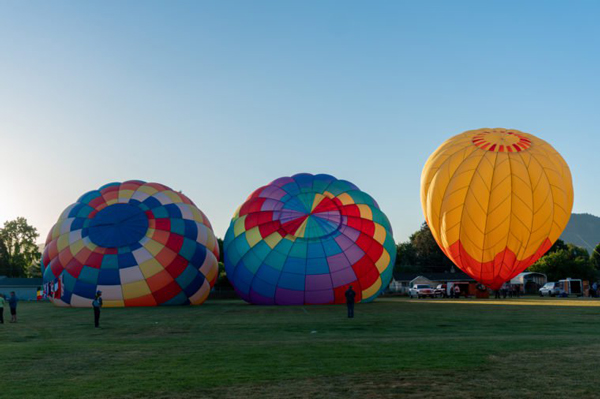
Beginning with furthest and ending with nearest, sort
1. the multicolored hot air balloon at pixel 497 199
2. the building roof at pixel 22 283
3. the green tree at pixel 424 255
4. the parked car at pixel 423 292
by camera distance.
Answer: the green tree at pixel 424 255, the building roof at pixel 22 283, the parked car at pixel 423 292, the multicolored hot air balloon at pixel 497 199

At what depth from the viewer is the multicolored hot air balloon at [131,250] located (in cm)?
2834

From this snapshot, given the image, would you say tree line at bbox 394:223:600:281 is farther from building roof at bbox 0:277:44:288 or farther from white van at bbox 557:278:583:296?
building roof at bbox 0:277:44:288

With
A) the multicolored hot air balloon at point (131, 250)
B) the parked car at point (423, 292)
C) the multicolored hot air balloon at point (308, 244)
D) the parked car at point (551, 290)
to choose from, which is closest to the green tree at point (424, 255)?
the parked car at point (551, 290)

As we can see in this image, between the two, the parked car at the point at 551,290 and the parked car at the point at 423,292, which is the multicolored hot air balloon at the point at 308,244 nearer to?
the parked car at the point at 423,292

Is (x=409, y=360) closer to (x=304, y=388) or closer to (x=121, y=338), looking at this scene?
(x=304, y=388)

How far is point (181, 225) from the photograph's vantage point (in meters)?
30.1

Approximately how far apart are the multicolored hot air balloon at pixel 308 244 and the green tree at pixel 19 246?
6584 centimetres

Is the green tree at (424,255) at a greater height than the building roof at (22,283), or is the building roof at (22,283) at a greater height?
the green tree at (424,255)

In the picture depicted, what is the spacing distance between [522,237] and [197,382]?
86.5 feet

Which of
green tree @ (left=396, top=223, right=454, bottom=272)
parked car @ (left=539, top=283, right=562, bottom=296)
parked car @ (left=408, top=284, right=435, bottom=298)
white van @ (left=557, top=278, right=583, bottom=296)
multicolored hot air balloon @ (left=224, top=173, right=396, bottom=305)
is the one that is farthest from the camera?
green tree @ (left=396, top=223, right=454, bottom=272)

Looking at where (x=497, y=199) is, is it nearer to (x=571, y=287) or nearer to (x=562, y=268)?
(x=571, y=287)

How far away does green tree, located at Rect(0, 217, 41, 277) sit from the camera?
3390 inches

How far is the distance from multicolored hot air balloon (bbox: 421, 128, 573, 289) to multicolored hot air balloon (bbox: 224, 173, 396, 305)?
3.82m

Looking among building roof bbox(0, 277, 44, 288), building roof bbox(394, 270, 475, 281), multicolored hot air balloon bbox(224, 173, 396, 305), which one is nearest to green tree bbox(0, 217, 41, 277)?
building roof bbox(0, 277, 44, 288)
